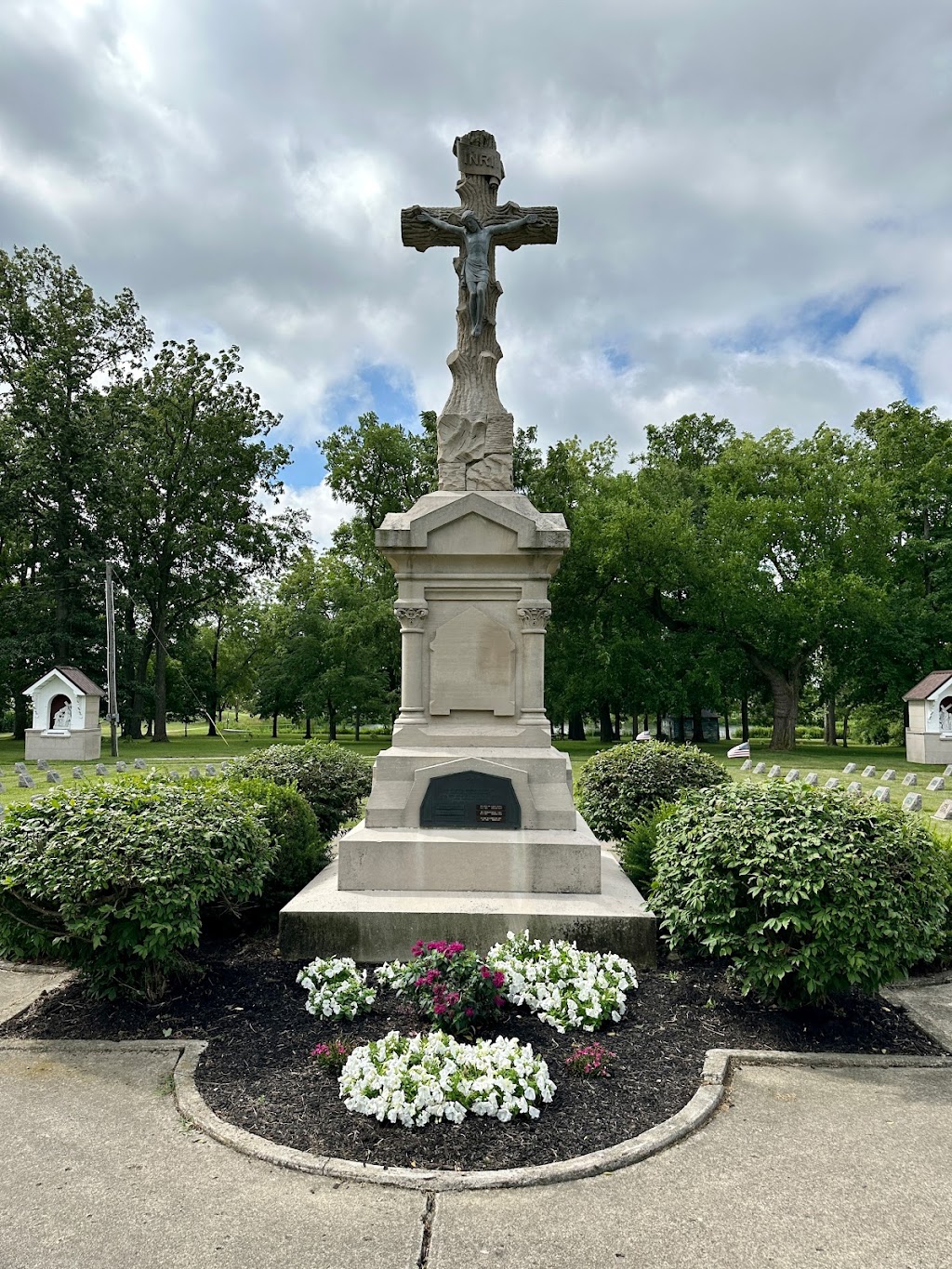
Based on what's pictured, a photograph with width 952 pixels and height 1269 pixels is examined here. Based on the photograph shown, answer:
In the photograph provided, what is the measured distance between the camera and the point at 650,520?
32156 mm

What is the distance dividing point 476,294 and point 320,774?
581 centimetres

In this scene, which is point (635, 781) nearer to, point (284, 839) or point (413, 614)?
point (413, 614)

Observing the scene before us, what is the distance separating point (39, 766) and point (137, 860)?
69.7ft

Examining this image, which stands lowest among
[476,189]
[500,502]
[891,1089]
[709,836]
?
[891,1089]

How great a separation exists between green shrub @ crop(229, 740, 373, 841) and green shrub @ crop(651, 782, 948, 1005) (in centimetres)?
491

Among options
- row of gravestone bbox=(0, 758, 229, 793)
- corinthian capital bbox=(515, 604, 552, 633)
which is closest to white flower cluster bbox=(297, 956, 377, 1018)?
corinthian capital bbox=(515, 604, 552, 633)

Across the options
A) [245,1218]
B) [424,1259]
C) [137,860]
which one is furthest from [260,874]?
[424,1259]

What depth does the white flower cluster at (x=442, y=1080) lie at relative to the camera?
3814mm

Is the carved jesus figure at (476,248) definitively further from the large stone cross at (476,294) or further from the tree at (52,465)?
the tree at (52,465)

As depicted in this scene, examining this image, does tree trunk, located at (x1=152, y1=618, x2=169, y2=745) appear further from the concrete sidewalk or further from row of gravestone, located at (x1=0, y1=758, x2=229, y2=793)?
the concrete sidewalk

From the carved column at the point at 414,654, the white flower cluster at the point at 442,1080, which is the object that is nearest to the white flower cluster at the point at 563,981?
the white flower cluster at the point at 442,1080

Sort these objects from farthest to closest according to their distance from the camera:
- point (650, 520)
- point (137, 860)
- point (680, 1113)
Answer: point (650, 520)
point (137, 860)
point (680, 1113)

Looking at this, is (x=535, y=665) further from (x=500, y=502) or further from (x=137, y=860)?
(x=137, y=860)

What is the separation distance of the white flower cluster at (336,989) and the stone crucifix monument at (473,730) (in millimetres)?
572
